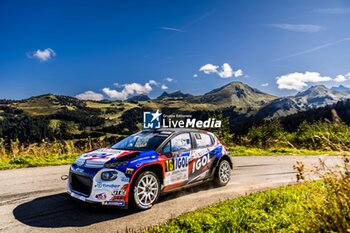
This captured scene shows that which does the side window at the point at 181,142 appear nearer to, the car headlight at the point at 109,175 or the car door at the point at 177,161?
the car door at the point at 177,161

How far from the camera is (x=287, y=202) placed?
6.41 m

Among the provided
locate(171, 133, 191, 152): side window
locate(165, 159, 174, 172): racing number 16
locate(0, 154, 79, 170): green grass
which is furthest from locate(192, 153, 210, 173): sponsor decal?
locate(0, 154, 79, 170): green grass

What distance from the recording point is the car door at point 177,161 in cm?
703

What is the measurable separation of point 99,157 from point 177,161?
1882 millimetres

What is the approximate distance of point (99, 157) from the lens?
257 inches

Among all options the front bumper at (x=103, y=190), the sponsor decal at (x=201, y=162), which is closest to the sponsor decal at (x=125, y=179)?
the front bumper at (x=103, y=190)

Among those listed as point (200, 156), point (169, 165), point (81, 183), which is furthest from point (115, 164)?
point (200, 156)

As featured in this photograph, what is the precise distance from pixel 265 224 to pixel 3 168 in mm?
9658

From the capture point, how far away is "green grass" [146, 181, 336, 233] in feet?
14.7

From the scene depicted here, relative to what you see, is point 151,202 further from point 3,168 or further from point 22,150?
point 22,150

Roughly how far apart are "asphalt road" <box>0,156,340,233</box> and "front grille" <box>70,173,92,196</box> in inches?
16.5

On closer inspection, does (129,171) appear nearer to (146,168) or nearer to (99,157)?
(146,168)

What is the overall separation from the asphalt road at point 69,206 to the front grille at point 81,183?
0.42 metres

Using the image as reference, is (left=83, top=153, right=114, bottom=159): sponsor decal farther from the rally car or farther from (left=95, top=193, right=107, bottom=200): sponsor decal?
(left=95, top=193, right=107, bottom=200): sponsor decal
